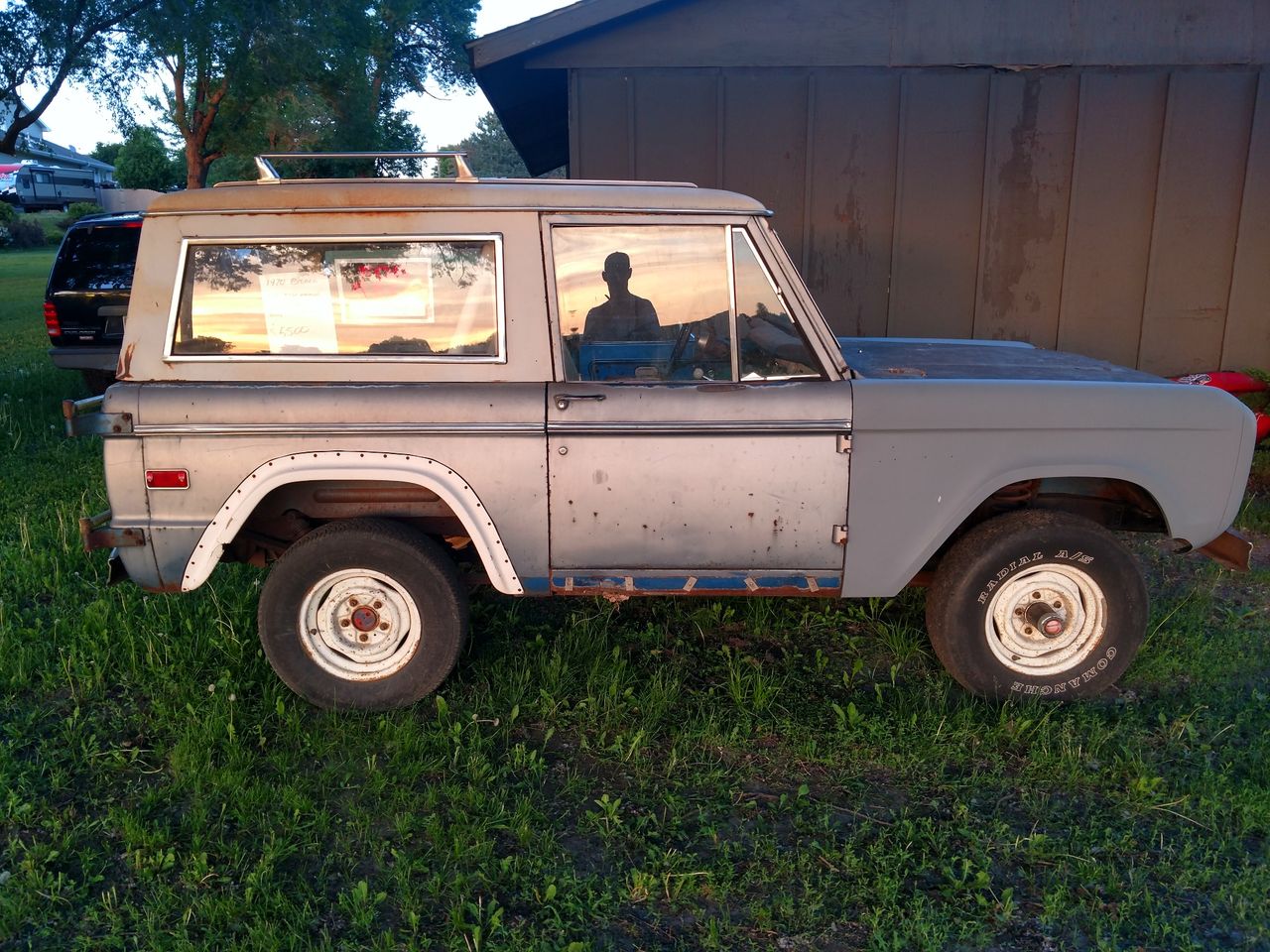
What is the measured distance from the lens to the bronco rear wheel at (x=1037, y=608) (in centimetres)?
420

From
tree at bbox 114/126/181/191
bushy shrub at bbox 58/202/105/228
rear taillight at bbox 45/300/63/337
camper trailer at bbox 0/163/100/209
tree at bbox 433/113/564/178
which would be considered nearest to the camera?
rear taillight at bbox 45/300/63/337

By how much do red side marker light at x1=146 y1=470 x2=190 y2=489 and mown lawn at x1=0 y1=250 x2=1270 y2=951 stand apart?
36.9 inches

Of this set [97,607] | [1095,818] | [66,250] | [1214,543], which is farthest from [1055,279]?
[66,250]

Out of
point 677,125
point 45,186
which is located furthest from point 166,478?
point 45,186

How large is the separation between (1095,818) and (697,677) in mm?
1730

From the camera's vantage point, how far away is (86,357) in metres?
9.84

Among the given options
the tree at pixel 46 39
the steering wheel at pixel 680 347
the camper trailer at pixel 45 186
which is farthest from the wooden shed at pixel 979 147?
the camper trailer at pixel 45 186

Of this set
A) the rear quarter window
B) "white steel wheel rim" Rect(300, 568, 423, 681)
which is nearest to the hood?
"white steel wheel rim" Rect(300, 568, 423, 681)

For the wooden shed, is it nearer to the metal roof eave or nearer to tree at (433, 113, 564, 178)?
the metal roof eave

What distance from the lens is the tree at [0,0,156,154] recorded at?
41.6 ft

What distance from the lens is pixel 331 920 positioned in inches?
123

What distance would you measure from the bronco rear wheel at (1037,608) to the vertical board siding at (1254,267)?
4.64m

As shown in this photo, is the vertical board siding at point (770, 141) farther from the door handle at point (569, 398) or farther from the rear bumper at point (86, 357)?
the rear bumper at point (86, 357)

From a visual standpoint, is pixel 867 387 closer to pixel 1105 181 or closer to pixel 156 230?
pixel 156 230
